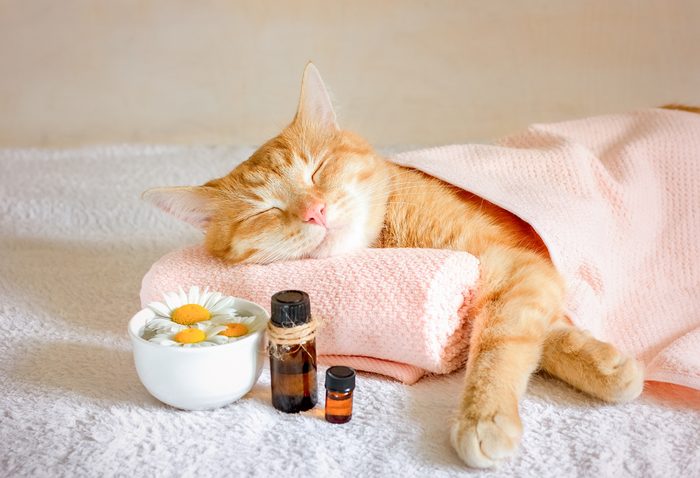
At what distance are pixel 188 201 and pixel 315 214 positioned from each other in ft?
1.04

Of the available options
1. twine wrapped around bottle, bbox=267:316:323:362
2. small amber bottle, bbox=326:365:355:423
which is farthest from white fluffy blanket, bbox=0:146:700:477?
twine wrapped around bottle, bbox=267:316:323:362

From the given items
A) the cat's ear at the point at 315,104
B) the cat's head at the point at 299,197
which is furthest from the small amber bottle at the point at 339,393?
the cat's ear at the point at 315,104

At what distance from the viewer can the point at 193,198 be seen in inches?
65.3

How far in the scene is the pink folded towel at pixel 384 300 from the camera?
1.41 metres

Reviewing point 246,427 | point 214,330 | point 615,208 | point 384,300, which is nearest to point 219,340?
point 214,330

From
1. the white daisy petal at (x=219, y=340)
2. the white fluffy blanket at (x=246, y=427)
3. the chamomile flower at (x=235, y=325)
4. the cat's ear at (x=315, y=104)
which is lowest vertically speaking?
the white fluffy blanket at (x=246, y=427)

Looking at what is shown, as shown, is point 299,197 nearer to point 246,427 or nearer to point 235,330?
point 235,330

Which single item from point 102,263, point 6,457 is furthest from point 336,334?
point 102,263

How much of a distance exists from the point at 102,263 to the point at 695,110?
164cm

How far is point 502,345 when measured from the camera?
1.40m

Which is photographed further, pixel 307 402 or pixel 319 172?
pixel 319 172

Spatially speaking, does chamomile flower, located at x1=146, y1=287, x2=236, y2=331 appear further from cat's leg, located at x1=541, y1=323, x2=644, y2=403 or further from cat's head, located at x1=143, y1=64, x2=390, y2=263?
cat's leg, located at x1=541, y1=323, x2=644, y2=403

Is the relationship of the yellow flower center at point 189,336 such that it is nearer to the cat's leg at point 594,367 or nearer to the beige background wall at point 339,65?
the cat's leg at point 594,367

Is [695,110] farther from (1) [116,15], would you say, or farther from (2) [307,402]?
(1) [116,15]
